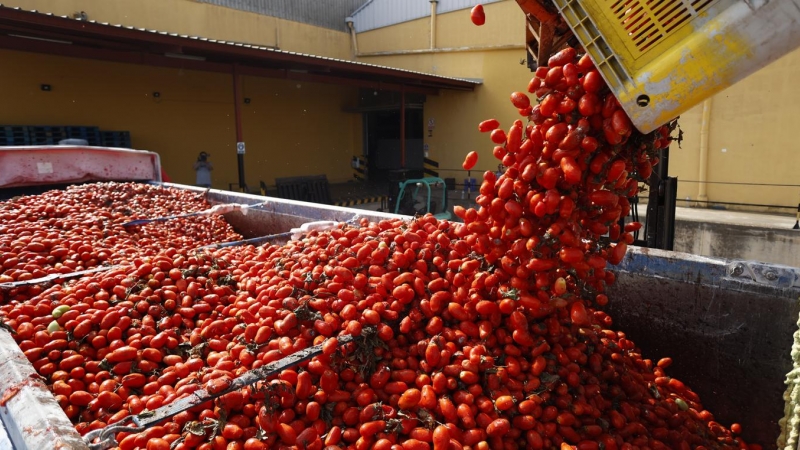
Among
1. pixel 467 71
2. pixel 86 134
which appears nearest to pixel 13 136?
pixel 86 134

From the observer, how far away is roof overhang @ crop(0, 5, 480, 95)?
323 inches

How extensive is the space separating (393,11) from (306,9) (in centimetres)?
338

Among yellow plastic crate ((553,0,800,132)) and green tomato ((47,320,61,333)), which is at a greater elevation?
yellow plastic crate ((553,0,800,132))

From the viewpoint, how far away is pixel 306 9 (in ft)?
60.6

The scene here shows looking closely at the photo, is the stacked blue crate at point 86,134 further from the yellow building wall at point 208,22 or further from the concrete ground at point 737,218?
the concrete ground at point 737,218

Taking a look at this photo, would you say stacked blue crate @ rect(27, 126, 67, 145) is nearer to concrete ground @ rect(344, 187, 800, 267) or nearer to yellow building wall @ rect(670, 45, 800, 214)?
concrete ground @ rect(344, 187, 800, 267)

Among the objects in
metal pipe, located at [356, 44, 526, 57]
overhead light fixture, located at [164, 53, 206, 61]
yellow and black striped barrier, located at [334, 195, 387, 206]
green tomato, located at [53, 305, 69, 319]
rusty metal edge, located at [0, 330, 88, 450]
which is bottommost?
yellow and black striped barrier, located at [334, 195, 387, 206]

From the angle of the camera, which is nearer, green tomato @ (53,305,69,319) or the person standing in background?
green tomato @ (53,305,69,319)

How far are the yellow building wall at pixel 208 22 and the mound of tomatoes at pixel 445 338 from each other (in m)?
13.0

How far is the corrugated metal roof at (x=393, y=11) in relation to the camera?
54.9 feet

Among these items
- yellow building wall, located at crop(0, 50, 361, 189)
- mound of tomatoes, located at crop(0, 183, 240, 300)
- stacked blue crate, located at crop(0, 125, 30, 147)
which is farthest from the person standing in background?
mound of tomatoes, located at crop(0, 183, 240, 300)

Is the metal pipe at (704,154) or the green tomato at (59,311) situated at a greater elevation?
the metal pipe at (704,154)

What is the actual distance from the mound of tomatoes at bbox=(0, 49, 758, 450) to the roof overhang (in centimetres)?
747

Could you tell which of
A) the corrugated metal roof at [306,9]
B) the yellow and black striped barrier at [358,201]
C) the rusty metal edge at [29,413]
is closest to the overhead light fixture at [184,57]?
the yellow and black striped barrier at [358,201]
